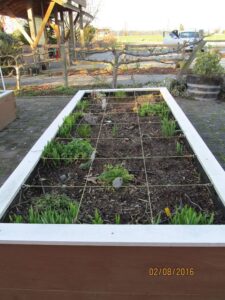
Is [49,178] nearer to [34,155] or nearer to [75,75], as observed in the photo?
[34,155]

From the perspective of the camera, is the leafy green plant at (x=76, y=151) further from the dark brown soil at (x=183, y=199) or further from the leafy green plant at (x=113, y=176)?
the dark brown soil at (x=183, y=199)

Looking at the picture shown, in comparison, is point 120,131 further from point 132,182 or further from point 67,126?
point 132,182

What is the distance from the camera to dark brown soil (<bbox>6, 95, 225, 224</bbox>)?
69.6 inches

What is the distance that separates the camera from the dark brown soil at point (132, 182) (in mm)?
1768

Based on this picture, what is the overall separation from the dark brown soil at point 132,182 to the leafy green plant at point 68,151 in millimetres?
52

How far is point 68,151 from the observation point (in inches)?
96.5

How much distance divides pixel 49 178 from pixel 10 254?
89 centimetres

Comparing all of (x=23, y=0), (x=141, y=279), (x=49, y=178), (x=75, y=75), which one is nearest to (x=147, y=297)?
(x=141, y=279)

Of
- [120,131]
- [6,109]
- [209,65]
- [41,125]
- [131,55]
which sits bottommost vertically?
[41,125]

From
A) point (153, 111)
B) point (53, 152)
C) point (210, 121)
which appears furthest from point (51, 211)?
point (210, 121)

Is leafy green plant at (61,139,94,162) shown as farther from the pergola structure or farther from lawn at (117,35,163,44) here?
lawn at (117,35,163,44)

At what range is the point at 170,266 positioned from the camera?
1301 millimetres
